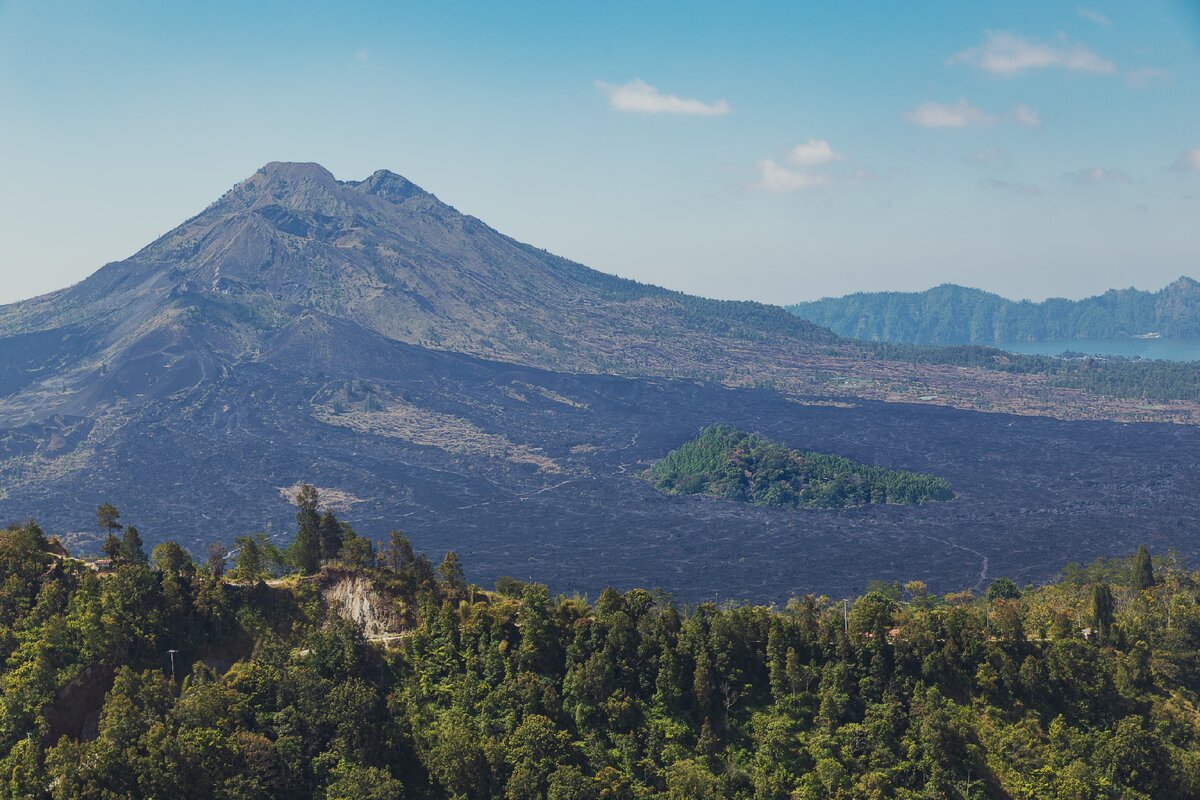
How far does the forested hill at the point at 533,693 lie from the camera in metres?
36.4

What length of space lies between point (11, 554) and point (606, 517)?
6324 centimetres

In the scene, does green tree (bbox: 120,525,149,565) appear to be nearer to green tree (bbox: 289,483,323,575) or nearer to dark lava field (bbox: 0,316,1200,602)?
green tree (bbox: 289,483,323,575)

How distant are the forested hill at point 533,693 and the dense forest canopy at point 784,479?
6250 cm

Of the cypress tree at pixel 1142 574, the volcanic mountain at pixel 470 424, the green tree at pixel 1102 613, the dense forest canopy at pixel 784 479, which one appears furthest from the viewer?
the dense forest canopy at pixel 784 479

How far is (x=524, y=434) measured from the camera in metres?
138

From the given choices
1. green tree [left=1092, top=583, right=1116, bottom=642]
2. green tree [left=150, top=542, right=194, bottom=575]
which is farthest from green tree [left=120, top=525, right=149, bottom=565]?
green tree [left=1092, top=583, right=1116, bottom=642]

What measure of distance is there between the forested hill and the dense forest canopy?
62501 millimetres

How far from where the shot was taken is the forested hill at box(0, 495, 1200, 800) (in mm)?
36406

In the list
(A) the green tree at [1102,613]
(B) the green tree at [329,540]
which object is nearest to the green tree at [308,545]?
(B) the green tree at [329,540]

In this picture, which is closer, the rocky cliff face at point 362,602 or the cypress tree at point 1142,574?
the rocky cliff face at point 362,602

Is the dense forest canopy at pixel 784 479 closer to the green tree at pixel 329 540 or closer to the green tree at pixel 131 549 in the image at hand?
the green tree at pixel 329 540

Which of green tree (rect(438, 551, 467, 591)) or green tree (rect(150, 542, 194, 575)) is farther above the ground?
green tree (rect(150, 542, 194, 575))

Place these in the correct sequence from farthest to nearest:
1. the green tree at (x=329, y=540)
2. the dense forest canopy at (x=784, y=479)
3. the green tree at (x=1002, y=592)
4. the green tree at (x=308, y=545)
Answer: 1. the dense forest canopy at (x=784, y=479)
2. the green tree at (x=1002, y=592)
3. the green tree at (x=329, y=540)
4. the green tree at (x=308, y=545)

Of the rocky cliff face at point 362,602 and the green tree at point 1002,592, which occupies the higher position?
→ the rocky cliff face at point 362,602
